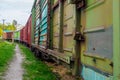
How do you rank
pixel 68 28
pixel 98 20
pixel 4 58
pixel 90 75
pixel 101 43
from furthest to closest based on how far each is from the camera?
1. pixel 4 58
2. pixel 68 28
3. pixel 90 75
4. pixel 98 20
5. pixel 101 43

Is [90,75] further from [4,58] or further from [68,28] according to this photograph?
[4,58]

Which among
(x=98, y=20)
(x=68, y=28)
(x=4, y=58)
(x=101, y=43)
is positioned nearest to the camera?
(x=101, y=43)

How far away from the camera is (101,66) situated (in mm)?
2990

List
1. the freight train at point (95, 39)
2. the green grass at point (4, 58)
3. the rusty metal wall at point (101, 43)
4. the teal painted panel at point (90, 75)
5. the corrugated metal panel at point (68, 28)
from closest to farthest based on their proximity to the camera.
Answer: the freight train at point (95, 39) → the rusty metal wall at point (101, 43) → the teal painted panel at point (90, 75) → the corrugated metal panel at point (68, 28) → the green grass at point (4, 58)

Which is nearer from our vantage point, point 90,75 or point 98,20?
point 98,20

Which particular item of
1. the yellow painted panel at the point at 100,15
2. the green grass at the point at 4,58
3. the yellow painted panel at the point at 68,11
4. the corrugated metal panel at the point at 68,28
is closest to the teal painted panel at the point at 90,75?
the yellow painted panel at the point at 100,15

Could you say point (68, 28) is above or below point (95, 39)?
above

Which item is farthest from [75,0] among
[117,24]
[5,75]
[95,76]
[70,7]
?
[5,75]

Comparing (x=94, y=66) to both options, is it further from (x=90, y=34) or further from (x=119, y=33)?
(x=119, y=33)

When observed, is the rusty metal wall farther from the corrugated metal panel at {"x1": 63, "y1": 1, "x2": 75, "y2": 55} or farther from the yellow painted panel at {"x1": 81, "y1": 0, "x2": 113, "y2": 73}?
the corrugated metal panel at {"x1": 63, "y1": 1, "x2": 75, "y2": 55}

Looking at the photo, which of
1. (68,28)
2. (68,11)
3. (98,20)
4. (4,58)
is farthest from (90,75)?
(4,58)

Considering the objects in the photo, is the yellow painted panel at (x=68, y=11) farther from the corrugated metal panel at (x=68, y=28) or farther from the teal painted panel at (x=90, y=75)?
the teal painted panel at (x=90, y=75)

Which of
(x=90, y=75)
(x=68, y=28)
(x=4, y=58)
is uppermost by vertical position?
(x=68, y=28)

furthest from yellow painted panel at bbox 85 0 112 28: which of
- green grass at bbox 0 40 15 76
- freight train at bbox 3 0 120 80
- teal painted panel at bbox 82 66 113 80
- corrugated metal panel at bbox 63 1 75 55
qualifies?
green grass at bbox 0 40 15 76
